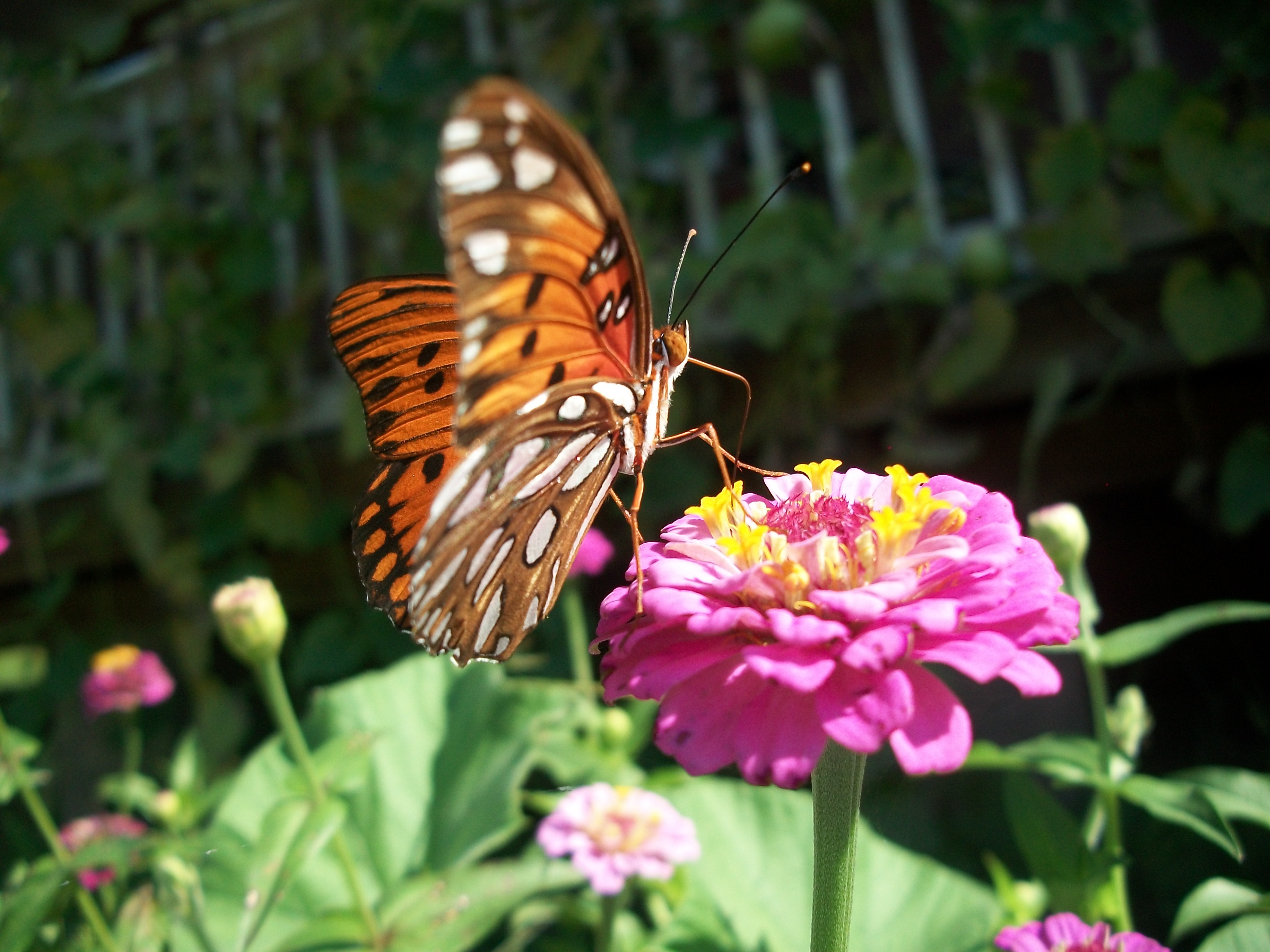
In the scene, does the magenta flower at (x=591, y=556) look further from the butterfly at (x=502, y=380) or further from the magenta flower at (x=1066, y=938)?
the magenta flower at (x=1066, y=938)

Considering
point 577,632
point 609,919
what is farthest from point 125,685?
point 609,919

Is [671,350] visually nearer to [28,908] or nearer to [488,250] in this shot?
[488,250]

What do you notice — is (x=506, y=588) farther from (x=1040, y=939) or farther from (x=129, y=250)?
(x=129, y=250)

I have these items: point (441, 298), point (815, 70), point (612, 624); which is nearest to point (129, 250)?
point (815, 70)

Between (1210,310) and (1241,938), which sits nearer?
(1241,938)

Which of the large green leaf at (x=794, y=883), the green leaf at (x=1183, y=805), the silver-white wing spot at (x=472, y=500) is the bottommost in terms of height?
the large green leaf at (x=794, y=883)

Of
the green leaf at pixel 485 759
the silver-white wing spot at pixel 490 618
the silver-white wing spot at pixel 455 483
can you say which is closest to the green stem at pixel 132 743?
the green leaf at pixel 485 759
